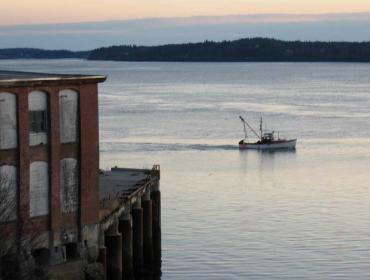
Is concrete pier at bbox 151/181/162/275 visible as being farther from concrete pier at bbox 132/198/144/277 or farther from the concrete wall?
the concrete wall

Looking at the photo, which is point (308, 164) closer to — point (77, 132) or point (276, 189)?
point (276, 189)

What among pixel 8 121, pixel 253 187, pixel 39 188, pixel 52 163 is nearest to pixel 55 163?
pixel 52 163

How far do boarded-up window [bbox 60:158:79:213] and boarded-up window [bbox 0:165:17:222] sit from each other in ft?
6.01

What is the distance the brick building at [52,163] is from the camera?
104 feet

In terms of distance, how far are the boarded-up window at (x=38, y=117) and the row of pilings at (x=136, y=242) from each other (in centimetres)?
440

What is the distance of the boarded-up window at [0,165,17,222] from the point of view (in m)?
30.7

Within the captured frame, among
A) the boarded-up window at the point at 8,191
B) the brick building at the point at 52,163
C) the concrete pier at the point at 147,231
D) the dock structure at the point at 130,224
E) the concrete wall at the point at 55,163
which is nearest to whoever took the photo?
the boarded-up window at the point at 8,191

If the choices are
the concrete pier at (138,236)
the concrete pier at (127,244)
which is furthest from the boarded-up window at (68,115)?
the concrete pier at (138,236)

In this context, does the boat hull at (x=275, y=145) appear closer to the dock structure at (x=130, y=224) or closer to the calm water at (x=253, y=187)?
the calm water at (x=253, y=187)

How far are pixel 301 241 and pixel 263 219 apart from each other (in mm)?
5231

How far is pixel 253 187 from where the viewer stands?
65.3 metres

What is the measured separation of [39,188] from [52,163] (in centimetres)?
78

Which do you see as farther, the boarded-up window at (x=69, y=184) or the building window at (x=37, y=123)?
the boarded-up window at (x=69, y=184)

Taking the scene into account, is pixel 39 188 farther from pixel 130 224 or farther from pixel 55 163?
pixel 130 224
